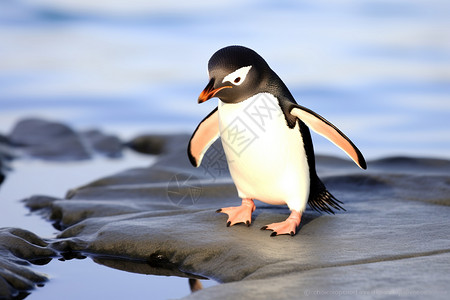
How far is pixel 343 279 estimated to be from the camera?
3.20 m

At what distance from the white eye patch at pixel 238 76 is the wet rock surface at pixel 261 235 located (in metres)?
0.79

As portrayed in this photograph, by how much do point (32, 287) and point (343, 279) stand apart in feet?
4.59

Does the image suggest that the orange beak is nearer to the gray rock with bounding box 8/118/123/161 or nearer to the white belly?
the white belly

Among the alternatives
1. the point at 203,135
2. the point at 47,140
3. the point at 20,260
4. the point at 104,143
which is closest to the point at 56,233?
the point at 20,260

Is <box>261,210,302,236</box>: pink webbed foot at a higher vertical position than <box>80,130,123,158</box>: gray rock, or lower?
higher

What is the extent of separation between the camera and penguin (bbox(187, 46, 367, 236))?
13.2 ft

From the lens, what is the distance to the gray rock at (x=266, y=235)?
3.20 metres

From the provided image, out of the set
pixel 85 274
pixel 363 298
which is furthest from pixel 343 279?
pixel 85 274

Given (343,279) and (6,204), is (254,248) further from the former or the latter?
(6,204)

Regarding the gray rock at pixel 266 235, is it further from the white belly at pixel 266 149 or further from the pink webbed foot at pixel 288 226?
the white belly at pixel 266 149

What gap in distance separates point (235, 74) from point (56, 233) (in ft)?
5.19

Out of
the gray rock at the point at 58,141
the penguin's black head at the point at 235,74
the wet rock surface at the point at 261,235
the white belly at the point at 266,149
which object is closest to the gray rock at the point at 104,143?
the gray rock at the point at 58,141

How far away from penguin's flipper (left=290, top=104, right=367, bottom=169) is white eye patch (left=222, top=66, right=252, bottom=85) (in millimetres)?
310

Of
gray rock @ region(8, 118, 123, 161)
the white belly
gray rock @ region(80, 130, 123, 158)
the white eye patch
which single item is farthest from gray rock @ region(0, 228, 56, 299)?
gray rock @ region(80, 130, 123, 158)
